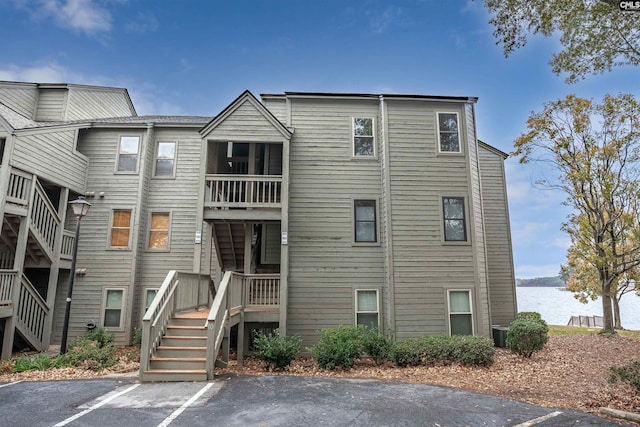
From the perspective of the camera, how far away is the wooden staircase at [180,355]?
24.2ft

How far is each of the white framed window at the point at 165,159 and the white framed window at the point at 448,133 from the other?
9946 mm

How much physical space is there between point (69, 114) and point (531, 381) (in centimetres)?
1895

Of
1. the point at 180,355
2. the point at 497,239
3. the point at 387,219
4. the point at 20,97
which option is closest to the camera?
the point at 180,355

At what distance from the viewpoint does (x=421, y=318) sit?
37.7ft

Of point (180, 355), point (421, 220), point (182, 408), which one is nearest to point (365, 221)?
→ point (421, 220)

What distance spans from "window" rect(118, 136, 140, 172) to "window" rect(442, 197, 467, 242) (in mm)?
11430

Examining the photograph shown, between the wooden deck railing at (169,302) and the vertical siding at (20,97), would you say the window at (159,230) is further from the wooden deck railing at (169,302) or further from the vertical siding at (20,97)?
the vertical siding at (20,97)

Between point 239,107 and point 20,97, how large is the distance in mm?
10465

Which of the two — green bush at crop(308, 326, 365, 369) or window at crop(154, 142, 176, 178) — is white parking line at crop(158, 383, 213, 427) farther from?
window at crop(154, 142, 176, 178)

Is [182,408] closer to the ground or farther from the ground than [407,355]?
closer to the ground

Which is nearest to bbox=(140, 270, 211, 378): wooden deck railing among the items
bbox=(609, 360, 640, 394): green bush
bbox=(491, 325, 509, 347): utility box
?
bbox=(609, 360, 640, 394): green bush

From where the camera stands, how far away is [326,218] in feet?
40.0

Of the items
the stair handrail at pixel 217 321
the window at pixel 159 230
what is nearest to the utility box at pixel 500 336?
the stair handrail at pixel 217 321
